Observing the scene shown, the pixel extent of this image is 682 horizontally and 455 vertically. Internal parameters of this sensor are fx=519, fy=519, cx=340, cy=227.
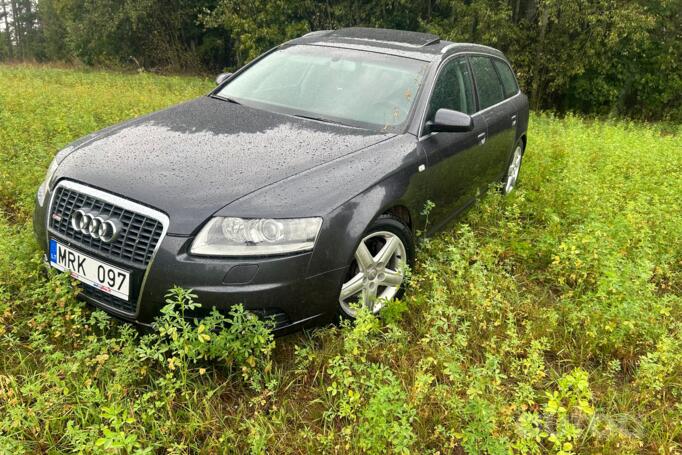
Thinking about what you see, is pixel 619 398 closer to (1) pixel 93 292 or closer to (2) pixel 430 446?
(2) pixel 430 446

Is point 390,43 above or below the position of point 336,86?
above

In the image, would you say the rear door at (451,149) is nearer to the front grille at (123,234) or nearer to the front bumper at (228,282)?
the front bumper at (228,282)

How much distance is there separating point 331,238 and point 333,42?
220 cm

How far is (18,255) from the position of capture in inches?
123

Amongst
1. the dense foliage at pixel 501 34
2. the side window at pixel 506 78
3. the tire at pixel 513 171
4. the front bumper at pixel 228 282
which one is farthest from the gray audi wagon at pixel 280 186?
the dense foliage at pixel 501 34

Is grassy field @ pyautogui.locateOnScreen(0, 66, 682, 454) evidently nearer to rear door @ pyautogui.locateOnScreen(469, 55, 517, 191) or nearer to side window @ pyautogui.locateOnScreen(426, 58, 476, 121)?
rear door @ pyautogui.locateOnScreen(469, 55, 517, 191)

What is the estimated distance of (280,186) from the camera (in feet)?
8.38

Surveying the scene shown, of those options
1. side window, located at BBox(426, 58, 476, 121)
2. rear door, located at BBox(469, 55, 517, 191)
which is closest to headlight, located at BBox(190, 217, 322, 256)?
side window, located at BBox(426, 58, 476, 121)

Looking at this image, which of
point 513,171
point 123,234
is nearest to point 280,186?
point 123,234

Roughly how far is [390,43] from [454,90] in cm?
64

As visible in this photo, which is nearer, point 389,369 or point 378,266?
point 389,369

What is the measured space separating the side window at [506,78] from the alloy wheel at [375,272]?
275 centimetres

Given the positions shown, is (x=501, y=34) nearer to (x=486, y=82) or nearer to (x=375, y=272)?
(x=486, y=82)

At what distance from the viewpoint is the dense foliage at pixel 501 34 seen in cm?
1488
